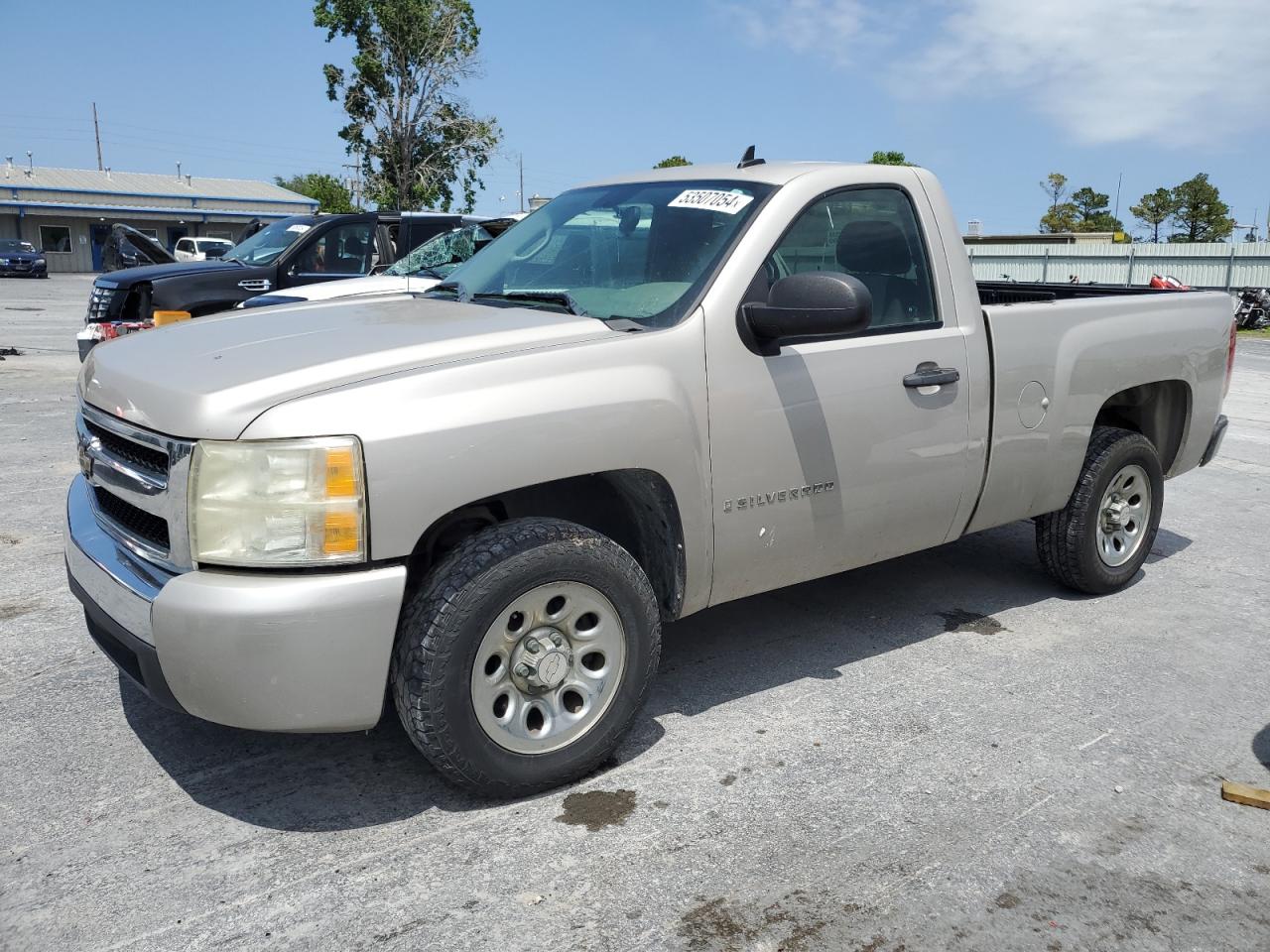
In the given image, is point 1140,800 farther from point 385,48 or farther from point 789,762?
point 385,48

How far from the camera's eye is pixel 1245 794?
3.33 meters

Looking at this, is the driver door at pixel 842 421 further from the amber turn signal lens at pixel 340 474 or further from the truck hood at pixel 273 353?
the amber turn signal lens at pixel 340 474

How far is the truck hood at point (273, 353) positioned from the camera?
2.91 metres

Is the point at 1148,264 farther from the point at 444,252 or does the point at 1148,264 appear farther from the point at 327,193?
the point at 327,193

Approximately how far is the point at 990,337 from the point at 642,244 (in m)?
1.44

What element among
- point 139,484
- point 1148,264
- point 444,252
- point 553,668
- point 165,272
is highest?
point 1148,264

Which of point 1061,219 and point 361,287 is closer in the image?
point 361,287

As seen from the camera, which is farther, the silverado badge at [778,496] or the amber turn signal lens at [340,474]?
the silverado badge at [778,496]

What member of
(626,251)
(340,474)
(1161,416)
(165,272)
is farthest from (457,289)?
(165,272)

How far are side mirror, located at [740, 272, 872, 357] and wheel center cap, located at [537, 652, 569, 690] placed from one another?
1.20 meters

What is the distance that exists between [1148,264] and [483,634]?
36205 mm

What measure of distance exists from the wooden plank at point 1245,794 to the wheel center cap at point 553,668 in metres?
2.03

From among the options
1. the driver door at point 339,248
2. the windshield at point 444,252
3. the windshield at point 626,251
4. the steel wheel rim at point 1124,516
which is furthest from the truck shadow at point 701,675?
the driver door at point 339,248

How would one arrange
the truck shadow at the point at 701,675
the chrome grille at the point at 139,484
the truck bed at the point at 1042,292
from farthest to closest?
the truck bed at the point at 1042,292, the truck shadow at the point at 701,675, the chrome grille at the point at 139,484
